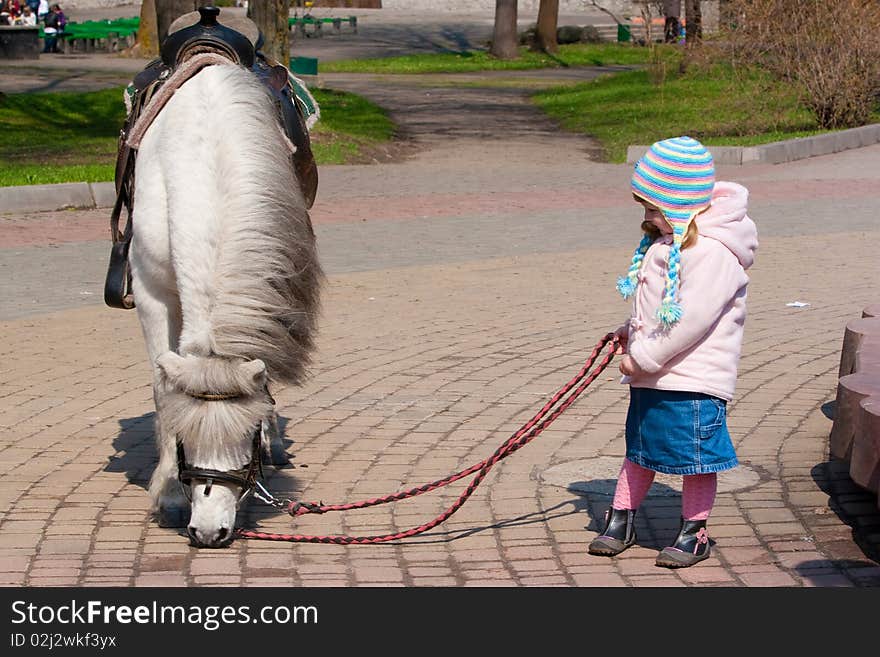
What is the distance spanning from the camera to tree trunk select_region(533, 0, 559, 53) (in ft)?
145

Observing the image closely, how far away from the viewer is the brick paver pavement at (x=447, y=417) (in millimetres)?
5223

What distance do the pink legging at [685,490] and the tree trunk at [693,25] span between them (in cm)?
1930

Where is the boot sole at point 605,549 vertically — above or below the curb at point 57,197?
above

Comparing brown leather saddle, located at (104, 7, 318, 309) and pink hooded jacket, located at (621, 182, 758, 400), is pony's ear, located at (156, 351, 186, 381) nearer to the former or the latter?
brown leather saddle, located at (104, 7, 318, 309)

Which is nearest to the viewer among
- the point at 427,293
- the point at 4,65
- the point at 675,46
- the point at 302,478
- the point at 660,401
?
the point at 660,401

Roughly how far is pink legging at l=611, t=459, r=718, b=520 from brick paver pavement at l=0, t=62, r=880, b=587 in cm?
19

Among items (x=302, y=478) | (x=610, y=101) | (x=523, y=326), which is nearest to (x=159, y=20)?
(x=610, y=101)

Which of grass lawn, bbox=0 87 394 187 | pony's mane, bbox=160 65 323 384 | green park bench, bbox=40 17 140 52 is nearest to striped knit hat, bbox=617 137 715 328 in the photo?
pony's mane, bbox=160 65 323 384

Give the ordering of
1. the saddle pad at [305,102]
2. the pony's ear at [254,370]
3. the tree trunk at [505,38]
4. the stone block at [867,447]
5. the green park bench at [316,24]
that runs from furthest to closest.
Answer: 1. the green park bench at [316,24]
2. the tree trunk at [505,38]
3. the saddle pad at [305,102]
4. the stone block at [867,447]
5. the pony's ear at [254,370]

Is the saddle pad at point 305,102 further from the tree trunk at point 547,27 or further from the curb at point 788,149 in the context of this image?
the tree trunk at point 547,27

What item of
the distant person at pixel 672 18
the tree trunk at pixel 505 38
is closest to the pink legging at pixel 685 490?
the distant person at pixel 672 18

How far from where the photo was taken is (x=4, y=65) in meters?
35.3
